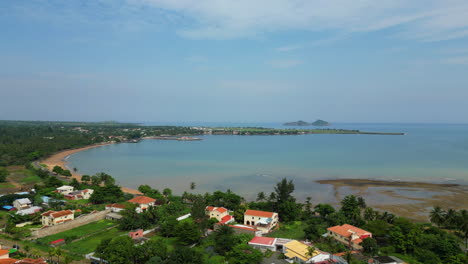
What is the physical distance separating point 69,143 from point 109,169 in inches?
1637

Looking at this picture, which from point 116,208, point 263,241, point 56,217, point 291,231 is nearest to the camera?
point 263,241

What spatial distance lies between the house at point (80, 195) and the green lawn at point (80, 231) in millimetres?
9386

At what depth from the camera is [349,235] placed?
19125 millimetres

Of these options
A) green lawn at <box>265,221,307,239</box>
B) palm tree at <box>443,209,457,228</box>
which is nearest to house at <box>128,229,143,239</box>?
green lawn at <box>265,221,307,239</box>

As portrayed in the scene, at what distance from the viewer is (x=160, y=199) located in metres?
29.9

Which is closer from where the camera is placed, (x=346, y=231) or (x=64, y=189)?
(x=346, y=231)

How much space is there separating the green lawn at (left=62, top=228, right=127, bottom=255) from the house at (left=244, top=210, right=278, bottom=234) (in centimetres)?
1067

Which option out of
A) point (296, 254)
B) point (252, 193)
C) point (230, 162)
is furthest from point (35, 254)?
point (230, 162)

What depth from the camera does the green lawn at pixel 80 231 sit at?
20297 mm

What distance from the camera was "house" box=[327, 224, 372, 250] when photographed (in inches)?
745

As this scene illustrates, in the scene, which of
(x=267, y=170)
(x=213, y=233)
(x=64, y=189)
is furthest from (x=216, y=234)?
(x=267, y=170)

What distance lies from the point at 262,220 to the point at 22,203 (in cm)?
2455

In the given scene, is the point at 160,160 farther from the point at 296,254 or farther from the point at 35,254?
the point at 296,254

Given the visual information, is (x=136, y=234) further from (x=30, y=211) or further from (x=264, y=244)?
(x=30, y=211)
